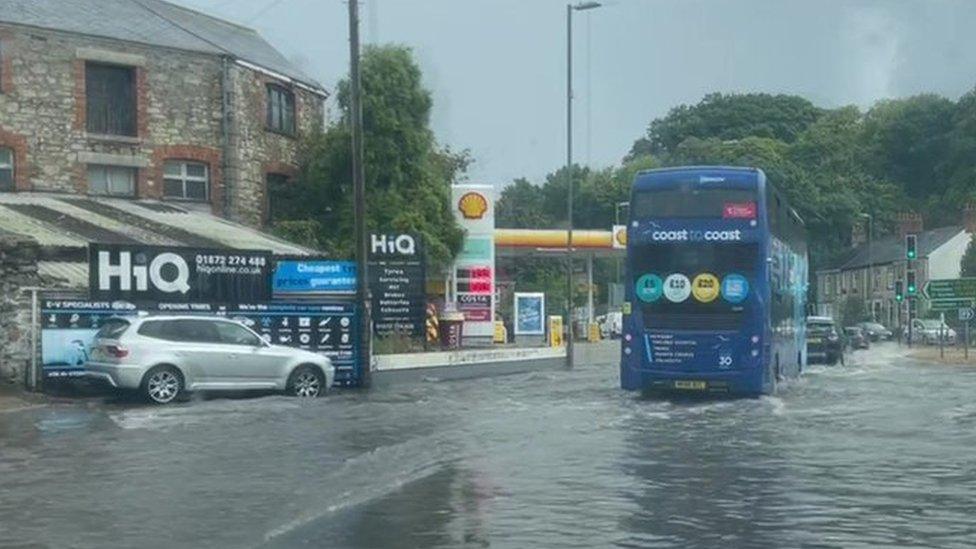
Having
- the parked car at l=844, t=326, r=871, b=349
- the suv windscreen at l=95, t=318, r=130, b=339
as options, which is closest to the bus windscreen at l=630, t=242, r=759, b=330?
the suv windscreen at l=95, t=318, r=130, b=339

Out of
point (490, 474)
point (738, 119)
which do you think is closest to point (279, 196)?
point (490, 474)

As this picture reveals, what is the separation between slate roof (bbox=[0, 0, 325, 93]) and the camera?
4044 centimetres

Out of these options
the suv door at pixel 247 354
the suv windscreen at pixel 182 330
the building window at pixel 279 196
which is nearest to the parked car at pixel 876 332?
the building window at pixel 279 196

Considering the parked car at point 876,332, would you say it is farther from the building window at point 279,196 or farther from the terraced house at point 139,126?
the terraced house at point 139,126

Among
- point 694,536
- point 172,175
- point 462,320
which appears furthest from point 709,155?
point 694,536

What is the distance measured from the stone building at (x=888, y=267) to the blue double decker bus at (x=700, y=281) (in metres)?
47.6

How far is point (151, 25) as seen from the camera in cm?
4353

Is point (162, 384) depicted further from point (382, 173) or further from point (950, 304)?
point (950, 304)

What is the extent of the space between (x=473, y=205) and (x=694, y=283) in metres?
23.1

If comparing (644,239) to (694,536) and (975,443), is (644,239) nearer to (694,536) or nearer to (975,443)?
(975,443)

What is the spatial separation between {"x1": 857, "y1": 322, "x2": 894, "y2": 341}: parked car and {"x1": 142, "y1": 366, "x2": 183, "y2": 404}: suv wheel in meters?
53.8

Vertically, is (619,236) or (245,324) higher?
(619,236)

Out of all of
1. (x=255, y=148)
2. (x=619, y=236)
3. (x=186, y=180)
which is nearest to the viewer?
(x=186, y=180)

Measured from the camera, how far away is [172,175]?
141ft
